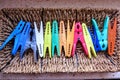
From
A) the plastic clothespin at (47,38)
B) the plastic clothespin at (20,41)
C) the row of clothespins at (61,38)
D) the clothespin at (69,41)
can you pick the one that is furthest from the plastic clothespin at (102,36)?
the plastic clothespin at (20,41)

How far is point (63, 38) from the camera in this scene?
3.48ft

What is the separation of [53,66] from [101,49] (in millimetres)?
234

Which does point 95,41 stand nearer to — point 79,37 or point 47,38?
point 79,37

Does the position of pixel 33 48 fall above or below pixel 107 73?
above

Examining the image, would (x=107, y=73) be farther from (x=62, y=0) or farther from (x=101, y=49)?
(x=62, y=0)

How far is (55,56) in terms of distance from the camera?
107 cm

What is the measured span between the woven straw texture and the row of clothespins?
0.03 m

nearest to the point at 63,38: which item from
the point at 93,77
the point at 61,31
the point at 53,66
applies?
the point at 61,31

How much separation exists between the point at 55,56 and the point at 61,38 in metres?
0.09

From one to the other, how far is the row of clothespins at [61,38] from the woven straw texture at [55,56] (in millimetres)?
26

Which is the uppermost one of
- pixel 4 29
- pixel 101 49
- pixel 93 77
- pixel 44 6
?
pixel 44 6

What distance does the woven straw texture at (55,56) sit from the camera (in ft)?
3.41

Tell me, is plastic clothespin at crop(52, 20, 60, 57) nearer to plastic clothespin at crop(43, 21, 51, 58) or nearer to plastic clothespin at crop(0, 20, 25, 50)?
plastic clothespin at crop(43, 21, 51, 58)

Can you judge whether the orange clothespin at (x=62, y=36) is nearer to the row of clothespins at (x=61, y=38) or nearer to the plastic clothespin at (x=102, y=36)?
the row of clothespins at (x=61, y=38)
